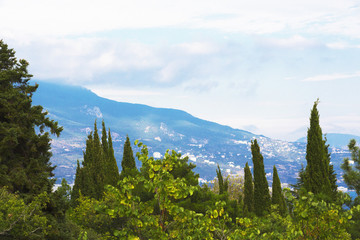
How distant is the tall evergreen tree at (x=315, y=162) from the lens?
107 ft

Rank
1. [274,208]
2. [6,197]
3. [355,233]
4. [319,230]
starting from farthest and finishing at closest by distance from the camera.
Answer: [274,208] → [355,233] → [6,197] → [319,230]

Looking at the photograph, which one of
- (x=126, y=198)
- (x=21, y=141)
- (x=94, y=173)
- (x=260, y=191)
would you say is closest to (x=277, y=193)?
(x=260, y=191)

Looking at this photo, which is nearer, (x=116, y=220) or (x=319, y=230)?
(x=319, y=230)

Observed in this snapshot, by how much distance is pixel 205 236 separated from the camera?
29.6 feet

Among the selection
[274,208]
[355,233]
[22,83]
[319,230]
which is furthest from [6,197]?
[274,208]

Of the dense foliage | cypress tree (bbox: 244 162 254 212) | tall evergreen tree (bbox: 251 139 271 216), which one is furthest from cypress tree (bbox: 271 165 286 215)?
cypress tree (bbox: 244 162 254 212)

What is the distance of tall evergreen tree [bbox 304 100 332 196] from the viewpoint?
107 feet

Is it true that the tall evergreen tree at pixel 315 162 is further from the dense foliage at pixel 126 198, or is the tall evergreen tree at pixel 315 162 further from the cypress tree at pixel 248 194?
the cypress tree at pixel 248 194

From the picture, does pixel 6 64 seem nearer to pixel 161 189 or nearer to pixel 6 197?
pixel 6 197

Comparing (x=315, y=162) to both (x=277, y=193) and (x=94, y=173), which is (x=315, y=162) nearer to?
(x=277, y=193)

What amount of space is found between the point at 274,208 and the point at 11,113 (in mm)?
32530

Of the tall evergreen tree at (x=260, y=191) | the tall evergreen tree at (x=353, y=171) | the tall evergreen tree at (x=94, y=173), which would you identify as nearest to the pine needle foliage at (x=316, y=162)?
the tall evergreen tree at (x=353, y=171)

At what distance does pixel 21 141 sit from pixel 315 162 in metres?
21.4

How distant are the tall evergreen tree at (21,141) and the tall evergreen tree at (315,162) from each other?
19.2 m
